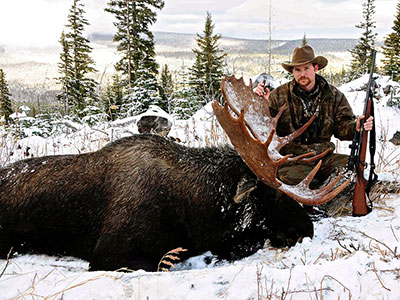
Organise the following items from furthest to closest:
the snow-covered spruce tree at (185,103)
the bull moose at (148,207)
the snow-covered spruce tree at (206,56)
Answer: the snow-covered spruce tree at (206,56)
the snow-covered spruce tree at (185,103)
the bull moose at (148,207)

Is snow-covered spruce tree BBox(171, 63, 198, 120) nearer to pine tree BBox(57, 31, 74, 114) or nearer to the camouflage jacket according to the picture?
the camouflage jacket

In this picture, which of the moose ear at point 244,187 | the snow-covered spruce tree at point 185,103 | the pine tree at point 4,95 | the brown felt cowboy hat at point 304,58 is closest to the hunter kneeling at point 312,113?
the brown felt cowboy hat at point 304,58

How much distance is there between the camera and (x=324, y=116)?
14.8 ft

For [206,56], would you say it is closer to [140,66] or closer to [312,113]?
[140,66]

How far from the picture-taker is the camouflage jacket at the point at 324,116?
446 cm

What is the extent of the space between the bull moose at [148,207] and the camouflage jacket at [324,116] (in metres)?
1.45

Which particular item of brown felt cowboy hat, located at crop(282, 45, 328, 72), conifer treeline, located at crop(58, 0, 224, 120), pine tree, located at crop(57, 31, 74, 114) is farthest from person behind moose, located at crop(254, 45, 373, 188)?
pine tree, located at crop(57, 31, 74, 114)

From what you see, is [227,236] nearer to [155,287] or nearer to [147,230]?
[147,230]

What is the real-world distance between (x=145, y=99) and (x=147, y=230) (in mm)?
16608

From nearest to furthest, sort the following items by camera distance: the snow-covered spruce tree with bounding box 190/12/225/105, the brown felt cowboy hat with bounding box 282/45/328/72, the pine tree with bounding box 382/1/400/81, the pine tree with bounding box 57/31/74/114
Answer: the brown felt cowboy hat with bounding box 282/45/328/72 → the snow-covered spruce tree with bounding box 190/12/225/105 → the pine tree with bounding box 57/31/74/114 → the pine tree with bounding box 382/1/400/81

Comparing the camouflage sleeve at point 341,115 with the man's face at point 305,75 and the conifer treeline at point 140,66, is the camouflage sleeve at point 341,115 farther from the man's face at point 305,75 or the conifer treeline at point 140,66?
the conifer treeline at point 140,66

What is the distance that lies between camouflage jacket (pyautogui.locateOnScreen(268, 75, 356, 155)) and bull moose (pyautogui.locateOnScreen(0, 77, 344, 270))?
4.77ft

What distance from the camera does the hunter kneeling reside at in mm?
4402

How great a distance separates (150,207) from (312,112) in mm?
2691
